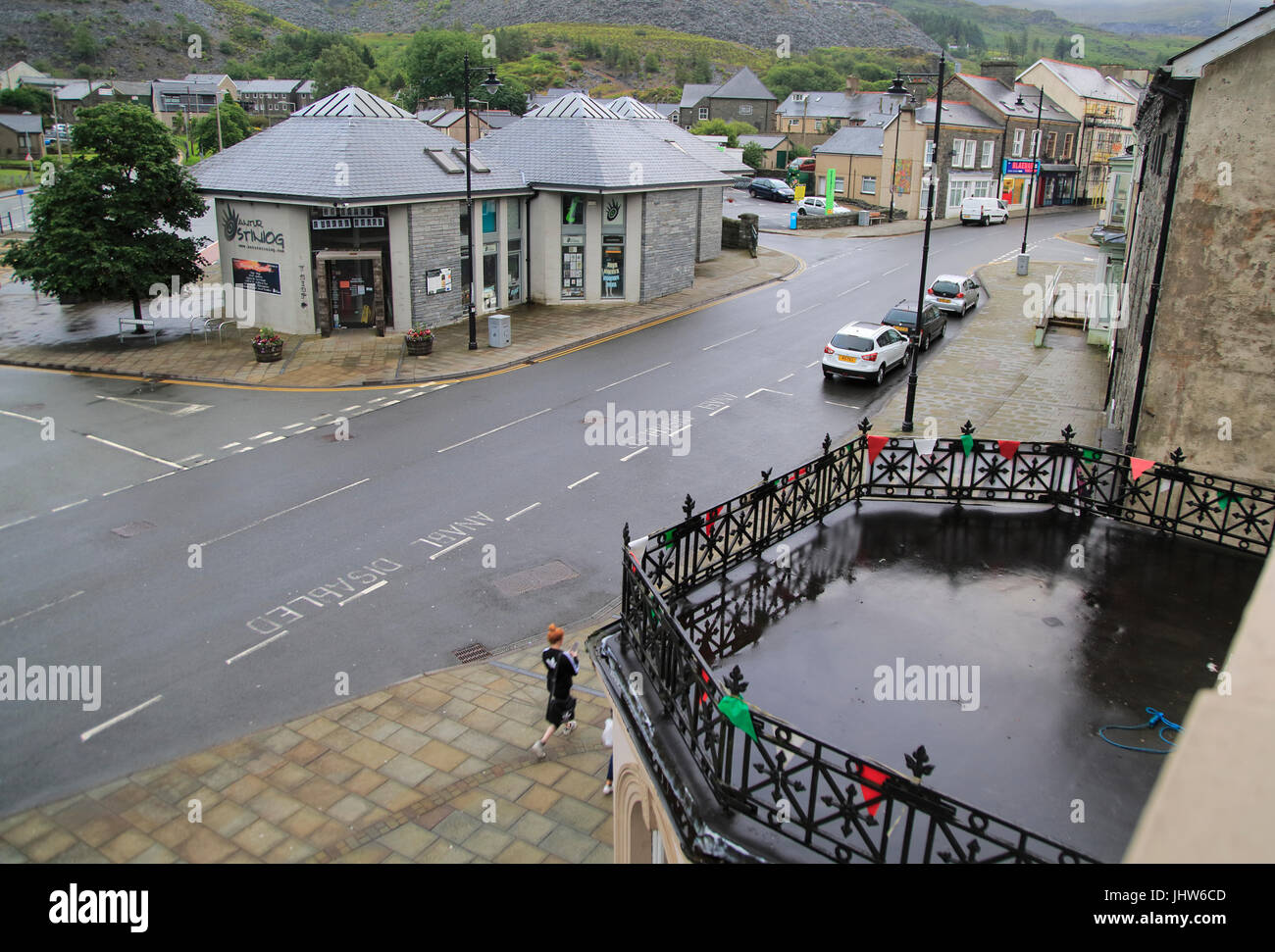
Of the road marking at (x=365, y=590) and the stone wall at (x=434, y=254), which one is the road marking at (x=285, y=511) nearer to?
the road marking at (x=365, y=590)

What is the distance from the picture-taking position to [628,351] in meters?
28.2

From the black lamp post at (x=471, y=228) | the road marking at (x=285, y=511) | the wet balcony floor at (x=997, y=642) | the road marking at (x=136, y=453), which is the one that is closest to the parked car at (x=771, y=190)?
the black lamp post at (x=471, y=228)

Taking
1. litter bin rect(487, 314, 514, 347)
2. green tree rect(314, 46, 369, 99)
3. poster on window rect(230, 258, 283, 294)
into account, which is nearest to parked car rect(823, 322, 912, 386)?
litter bin rect(487, 314, 514, 347)

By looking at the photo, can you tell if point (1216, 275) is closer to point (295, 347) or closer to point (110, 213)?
point (295, 347)

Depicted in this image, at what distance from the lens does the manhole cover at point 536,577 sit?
14242 mm

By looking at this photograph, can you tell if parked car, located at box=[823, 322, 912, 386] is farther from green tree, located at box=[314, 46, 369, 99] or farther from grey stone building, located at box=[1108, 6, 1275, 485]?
green tree, located at box=[314, 46, 369, 99]

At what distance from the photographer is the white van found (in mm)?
60094

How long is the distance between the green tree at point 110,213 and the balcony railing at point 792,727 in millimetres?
23894

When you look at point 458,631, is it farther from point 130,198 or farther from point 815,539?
point 130,198

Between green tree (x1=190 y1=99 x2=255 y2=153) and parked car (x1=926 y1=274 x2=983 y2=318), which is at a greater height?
green tree (x1=190 y1=99 x2=255 y2=153)

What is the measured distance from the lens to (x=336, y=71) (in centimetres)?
13225

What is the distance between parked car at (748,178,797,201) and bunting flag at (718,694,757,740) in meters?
68.1

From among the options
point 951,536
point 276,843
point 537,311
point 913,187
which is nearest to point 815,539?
point 951,536
